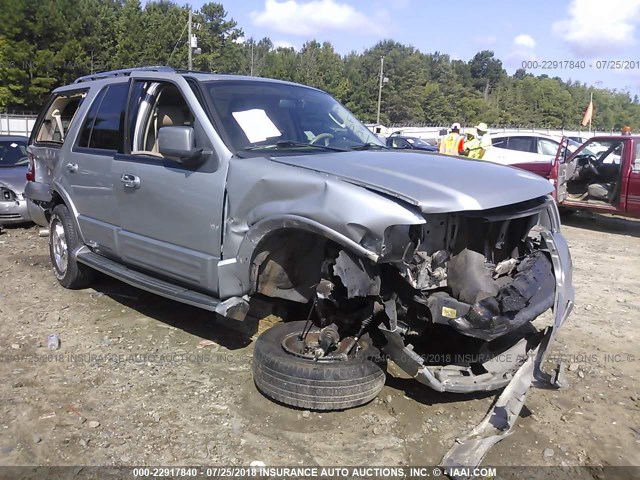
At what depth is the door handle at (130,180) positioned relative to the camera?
4.34m

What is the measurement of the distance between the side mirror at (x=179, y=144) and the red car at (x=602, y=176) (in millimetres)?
8370

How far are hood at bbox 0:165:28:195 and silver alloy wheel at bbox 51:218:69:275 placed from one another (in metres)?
3.55

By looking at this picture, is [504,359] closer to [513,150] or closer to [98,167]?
[98,167]

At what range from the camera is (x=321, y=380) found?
3.34 metres

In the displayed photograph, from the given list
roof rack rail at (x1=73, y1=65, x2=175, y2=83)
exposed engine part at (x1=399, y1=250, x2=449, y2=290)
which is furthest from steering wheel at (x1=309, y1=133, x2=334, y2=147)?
exposed engine part at (x1=399, y1=250, x2=449, y2=290)

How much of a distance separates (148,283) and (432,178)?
2320 millimetres

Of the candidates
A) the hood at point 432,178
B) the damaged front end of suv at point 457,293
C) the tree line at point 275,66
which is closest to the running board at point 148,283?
the damaged front end of suv at point 457,293

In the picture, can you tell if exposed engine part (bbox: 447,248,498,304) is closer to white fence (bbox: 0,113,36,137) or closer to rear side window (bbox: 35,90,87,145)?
rear side window (bbox: 35,90,87,145)

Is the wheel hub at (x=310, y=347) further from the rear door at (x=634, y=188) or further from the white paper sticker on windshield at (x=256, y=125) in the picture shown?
the rear door at (x=634, y=188)

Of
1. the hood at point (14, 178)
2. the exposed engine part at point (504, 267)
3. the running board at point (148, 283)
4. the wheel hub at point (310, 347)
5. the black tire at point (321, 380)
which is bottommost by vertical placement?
the black tire at point (321, 380)

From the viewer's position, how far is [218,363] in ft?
13.8

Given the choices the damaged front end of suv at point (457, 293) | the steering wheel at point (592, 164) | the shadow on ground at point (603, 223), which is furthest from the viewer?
the steering wheel at point (592, 164)

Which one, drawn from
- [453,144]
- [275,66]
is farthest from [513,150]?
[275,66]

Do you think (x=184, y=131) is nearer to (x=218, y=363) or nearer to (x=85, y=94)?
(x=218, y=363)
